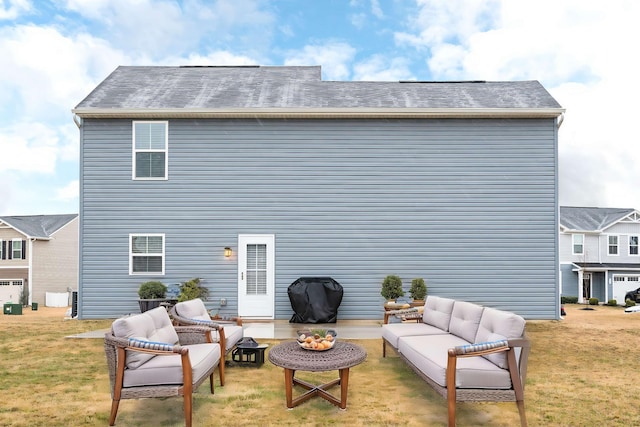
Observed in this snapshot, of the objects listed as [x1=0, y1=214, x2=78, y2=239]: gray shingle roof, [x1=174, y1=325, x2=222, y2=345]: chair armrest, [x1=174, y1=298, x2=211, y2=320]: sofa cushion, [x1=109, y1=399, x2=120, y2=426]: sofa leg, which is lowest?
[x1=109, y1=399, x2=120, y2=426]: sofa leg

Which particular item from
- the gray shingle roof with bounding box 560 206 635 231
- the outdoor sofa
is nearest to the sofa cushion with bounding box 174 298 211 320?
the outdoor sofa

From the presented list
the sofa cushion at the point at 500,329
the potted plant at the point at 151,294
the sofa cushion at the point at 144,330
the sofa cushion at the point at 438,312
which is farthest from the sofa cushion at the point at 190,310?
the potted plant at the point at 151,294

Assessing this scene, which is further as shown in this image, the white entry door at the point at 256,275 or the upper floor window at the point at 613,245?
the upper floor window at the point at 613,245

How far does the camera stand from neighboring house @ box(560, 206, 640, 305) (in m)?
19.8

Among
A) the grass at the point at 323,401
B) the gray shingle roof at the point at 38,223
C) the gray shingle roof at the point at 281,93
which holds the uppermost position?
the gray shingle roof at the point at 281,93

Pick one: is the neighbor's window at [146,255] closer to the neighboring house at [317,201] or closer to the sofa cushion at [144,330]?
the neighboring house at [317,201]

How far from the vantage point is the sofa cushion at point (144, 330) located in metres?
3.39

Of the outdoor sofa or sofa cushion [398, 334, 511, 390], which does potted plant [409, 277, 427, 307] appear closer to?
the outdoor sofa

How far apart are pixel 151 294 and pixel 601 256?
2127cm

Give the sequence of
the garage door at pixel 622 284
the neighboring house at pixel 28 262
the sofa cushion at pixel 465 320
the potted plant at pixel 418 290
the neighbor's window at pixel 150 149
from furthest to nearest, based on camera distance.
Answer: the garage door at pixel 622 284 → the neighboring house at pixel 28 262 → the neighbor's window at pixel 150 149 → the potted plant at pixel 418 290 → the sofa cushion at pixel 465 320

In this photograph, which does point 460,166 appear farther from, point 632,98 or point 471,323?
point 632,98

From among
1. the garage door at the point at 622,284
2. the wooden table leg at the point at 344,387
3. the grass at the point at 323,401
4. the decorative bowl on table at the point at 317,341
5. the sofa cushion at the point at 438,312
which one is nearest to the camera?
the grass at the point at 323,401

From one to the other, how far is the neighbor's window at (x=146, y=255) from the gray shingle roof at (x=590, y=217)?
19331 millimetres

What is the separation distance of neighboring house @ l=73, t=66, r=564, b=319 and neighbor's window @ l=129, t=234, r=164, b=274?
0.10ft
